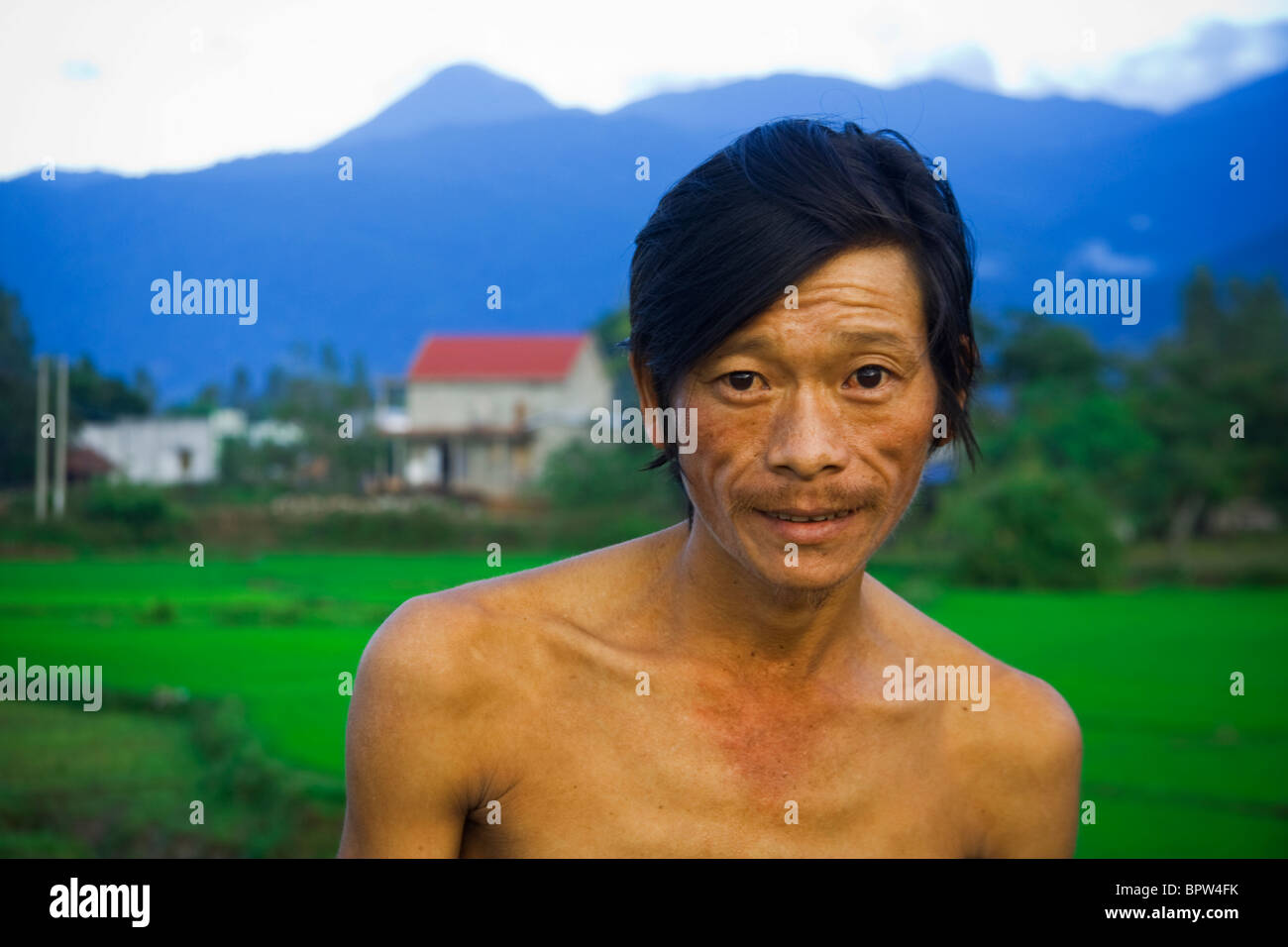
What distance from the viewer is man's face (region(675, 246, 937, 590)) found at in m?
2.55

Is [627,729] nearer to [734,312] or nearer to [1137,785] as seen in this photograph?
[734,312]

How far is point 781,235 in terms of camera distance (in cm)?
257

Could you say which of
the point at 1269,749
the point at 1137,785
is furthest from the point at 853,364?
the point at 1269,749

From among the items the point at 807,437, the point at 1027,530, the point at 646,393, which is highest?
the point at 646,393

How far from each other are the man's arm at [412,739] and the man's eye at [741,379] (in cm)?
76

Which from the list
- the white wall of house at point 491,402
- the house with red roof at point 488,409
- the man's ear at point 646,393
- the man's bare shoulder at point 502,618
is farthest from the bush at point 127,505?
the man's ear at point 646,393

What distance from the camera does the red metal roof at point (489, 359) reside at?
50125 millimetres

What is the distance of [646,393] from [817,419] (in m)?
0.46

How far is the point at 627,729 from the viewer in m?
2.87
